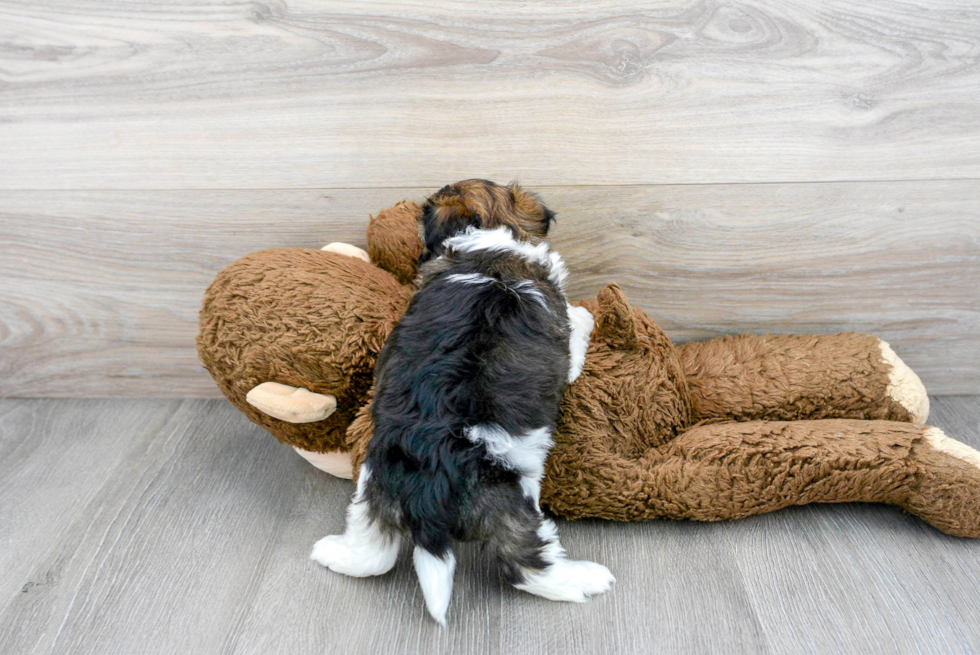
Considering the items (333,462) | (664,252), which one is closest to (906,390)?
(664,252)

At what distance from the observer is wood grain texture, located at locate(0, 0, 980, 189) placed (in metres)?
1.58

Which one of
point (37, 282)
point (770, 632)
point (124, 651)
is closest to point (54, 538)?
point (124, 651)

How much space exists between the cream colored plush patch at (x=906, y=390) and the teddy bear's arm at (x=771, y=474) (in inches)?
5.0

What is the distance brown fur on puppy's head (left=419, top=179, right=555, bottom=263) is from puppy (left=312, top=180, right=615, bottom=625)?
30mm

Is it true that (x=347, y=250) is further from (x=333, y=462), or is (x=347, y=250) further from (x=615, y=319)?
(x=615, y=319)

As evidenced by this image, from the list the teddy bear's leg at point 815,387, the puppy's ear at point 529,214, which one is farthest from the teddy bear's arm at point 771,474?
the puppy's ear at point 529,214

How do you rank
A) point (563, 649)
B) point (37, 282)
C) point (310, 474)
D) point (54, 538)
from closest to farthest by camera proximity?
point (563, 649), point (54, 538), point (310, 474), point (37, 282)

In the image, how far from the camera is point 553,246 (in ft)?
5.74

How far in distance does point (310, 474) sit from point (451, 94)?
1.02m

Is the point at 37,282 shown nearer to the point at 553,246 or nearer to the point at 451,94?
the point at 451,94

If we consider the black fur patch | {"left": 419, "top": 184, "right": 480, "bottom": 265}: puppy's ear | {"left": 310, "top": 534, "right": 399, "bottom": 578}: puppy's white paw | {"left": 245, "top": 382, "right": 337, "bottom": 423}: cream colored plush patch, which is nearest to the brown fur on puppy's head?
{"left": 419, "top": 184, "right": 480, "bottom": 265}: puppy's ear

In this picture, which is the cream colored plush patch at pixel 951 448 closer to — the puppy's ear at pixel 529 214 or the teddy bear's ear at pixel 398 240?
the puppy's ear at pixel 529 214

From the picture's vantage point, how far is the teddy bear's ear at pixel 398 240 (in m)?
1.57

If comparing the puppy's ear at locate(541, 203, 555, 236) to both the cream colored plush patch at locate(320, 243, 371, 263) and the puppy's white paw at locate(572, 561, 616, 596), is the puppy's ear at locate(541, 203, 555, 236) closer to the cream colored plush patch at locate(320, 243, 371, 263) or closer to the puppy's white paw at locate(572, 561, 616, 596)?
the cream colored plush patch at locate(320, 243, 371, 263)
